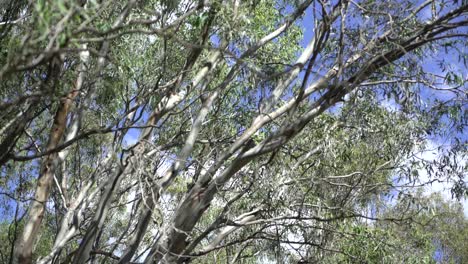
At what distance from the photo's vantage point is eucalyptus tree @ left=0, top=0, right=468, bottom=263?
6.32 metres

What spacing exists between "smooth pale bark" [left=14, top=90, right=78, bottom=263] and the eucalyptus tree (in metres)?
0.01

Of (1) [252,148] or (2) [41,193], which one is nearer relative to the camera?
(1) [252,148]

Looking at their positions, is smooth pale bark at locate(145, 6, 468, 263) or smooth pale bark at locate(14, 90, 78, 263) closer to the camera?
smooth pale bark at locate(145, 6, 468, 263)

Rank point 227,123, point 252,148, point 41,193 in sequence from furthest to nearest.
A: point 227,123 < point 41,193 < point 252,148

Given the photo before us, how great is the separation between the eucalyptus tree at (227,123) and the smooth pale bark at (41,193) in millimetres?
15

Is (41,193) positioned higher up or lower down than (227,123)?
lower down

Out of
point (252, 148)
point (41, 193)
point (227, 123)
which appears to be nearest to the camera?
point (252, 148)

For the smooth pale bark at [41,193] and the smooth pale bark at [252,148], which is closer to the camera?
the smooth pale bark at [252,148]

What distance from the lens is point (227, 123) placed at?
9445 mm

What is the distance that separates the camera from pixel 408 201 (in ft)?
29.1

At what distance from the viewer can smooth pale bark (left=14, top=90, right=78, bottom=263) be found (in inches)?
269

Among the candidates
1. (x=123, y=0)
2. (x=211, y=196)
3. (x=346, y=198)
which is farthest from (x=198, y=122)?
(x=346, y=198)

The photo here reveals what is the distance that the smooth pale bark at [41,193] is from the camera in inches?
269

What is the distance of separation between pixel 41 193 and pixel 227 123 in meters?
3.07
